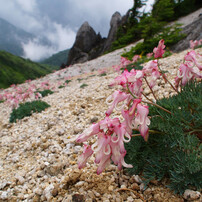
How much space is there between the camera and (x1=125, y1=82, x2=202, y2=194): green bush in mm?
1184

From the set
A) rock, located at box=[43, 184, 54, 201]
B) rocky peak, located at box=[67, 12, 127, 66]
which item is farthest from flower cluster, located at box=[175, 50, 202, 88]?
rocky peak, located at box=[67, 12, 127, 66]

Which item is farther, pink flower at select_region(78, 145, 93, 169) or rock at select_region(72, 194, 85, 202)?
rock at select_region(72, 194, 85, 202)

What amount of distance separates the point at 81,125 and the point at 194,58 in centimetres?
208

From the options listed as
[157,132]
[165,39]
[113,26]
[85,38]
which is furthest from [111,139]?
[85,38]

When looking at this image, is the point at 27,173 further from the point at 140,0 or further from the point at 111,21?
the point at 111,21

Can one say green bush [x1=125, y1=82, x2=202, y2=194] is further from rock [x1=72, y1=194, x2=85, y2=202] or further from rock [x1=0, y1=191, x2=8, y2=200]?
→ rock [x1=0, y1=191, x2=8, y2=200]

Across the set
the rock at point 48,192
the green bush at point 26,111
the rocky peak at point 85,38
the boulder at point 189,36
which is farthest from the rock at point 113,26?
the rock at point 48,192

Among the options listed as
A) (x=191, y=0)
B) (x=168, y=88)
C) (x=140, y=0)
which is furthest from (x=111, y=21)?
(x=168, y=88)

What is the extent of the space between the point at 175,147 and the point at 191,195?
0.37 m

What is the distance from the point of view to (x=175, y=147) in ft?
4.45

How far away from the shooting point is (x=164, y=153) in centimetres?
140

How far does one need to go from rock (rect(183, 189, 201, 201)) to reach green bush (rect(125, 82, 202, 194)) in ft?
0.10

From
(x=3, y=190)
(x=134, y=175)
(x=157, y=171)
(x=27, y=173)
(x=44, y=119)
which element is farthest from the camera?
(x=44, y=119)

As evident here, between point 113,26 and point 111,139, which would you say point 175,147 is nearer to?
point 111,139
